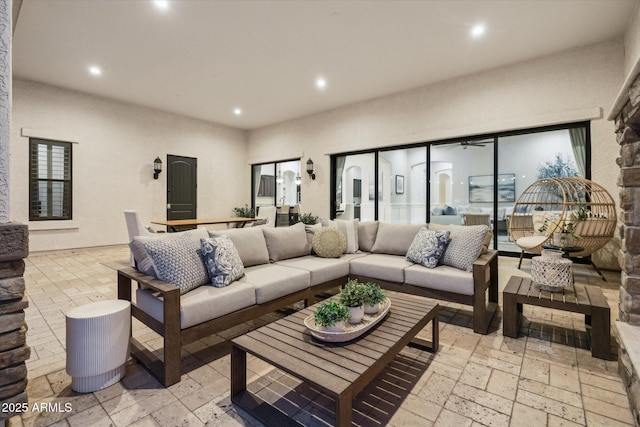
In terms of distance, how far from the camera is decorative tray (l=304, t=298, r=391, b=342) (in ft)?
5.31

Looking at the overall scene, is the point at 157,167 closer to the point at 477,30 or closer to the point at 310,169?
the point at 310,169

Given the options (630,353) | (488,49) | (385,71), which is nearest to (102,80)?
(385,71)

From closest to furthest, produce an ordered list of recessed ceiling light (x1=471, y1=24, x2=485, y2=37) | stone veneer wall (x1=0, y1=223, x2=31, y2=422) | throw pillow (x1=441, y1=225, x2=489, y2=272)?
stone veneer wall (x1=0, y1=223, x2=31, y2=422) < throw pillow (x1=441, y1=225, x2=489, y2=272) < recessed ceiling light (x1=471, y1=24, x2=485, y2=37)

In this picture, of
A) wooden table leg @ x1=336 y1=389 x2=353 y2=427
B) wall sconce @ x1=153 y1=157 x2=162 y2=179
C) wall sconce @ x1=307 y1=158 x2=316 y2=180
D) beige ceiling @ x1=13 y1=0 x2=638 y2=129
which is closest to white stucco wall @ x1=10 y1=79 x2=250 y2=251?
wall sconce @ x1=153 y1=157 x2=162 y2=179

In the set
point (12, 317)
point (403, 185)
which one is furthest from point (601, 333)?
point (403, 185)

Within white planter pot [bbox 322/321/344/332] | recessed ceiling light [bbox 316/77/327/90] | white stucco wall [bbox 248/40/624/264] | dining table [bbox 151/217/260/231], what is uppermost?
recessed ceiling light [bbox 316/77/327/90]

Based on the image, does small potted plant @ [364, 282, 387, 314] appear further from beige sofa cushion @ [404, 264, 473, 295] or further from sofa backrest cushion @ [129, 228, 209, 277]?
sofa backrest cushion @ [129, 228, 209, 277]

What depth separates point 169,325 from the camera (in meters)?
1.86

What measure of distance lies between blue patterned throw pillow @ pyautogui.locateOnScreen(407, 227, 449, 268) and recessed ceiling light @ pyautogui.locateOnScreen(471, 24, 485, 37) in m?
3.00

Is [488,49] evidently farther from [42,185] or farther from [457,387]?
[42,185]

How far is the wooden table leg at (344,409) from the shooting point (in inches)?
47.8

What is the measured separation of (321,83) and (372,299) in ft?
17.0

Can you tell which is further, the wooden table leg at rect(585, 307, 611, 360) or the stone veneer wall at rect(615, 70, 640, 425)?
the wooden table leg at rect(585, 307, 611, 360)

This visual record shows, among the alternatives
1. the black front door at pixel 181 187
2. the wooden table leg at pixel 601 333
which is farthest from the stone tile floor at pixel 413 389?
the black front door at pixel 181 187
